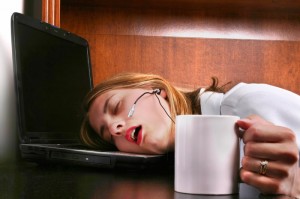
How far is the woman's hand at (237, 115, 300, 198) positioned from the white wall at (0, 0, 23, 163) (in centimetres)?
62

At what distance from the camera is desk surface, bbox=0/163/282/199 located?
608 mm

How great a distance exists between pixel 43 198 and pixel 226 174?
0.75ft

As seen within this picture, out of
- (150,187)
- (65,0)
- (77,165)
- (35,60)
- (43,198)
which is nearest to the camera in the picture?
(43,198)

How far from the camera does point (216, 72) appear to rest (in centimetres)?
170

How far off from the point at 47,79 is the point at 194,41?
0.66 m

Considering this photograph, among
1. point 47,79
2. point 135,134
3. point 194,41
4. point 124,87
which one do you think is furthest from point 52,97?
point 194,41

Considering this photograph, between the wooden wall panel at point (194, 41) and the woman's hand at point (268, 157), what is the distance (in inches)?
40.1

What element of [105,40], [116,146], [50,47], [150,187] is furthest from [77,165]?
[105,40]

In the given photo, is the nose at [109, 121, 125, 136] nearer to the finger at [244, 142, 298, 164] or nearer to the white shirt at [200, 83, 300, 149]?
the white shirt at [200, 83, 300, 149]

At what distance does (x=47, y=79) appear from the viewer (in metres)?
1.20

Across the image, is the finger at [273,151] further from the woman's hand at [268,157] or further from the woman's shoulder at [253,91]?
the woman's shoulder at [253,91]

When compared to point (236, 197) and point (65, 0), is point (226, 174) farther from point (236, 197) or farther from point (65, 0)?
point (65, 0)

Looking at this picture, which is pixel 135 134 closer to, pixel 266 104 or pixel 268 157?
pixel 266 104

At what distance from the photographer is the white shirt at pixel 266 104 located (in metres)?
0.94
